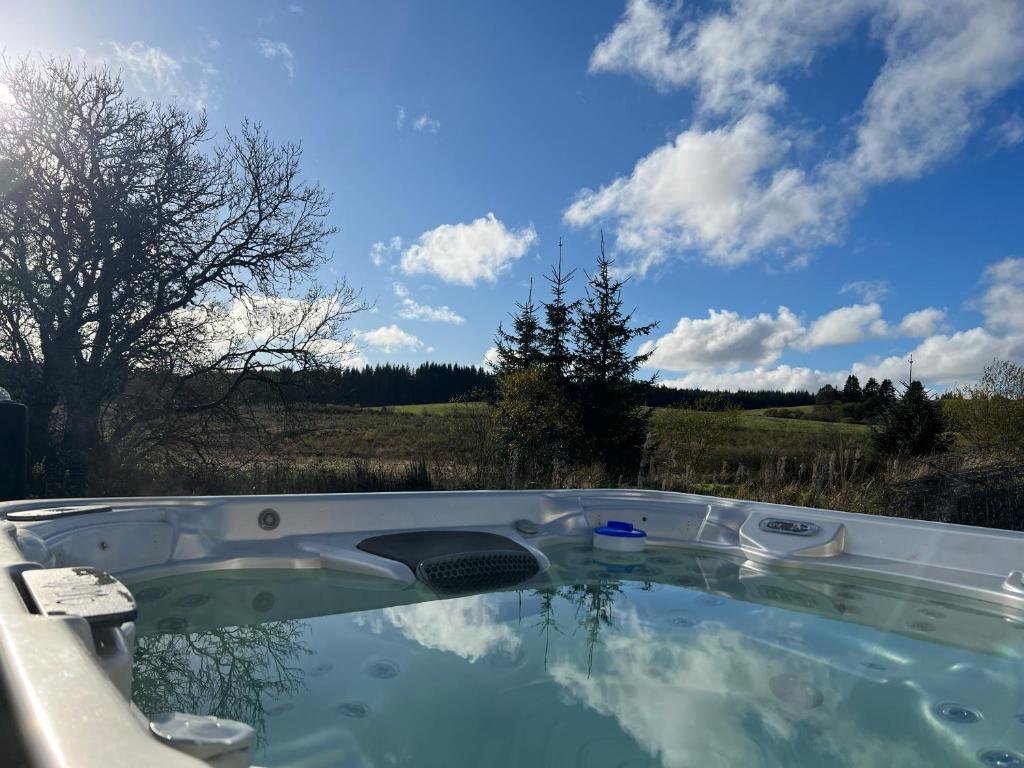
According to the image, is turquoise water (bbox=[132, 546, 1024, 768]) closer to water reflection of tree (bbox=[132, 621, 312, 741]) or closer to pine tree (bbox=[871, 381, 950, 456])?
water reflection of tree (bbox=[132, 621, 312, 741])

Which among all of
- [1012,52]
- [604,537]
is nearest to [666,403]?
[1012,52]

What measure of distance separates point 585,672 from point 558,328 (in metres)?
8.71

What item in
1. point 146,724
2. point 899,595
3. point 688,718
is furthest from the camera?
point 899,595

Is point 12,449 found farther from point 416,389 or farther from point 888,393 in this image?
point 416,389

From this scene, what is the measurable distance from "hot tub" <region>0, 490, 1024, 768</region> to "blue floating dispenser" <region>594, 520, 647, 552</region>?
66mm

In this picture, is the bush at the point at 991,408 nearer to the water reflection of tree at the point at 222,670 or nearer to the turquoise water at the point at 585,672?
the turquoise water at the point at 585,672

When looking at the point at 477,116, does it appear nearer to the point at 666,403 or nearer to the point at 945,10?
the point at 945,10

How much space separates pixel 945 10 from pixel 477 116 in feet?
10.6

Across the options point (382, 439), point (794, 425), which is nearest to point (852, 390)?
point (794, 425)

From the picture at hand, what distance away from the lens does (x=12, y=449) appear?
2.40 meters

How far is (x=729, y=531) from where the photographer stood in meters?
3.27

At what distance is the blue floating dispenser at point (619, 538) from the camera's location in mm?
3148

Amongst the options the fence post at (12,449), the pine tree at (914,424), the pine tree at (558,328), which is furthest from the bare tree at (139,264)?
the pine tree at (914,424)

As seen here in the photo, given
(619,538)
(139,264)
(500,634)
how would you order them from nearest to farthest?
(500,634) < (619,538) < (139,264)
